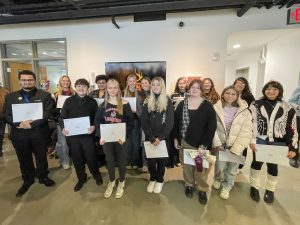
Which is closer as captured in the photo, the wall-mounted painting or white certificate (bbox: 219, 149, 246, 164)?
white certificate (bbox: 219, 149, 246, 164)

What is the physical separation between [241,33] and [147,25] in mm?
2089

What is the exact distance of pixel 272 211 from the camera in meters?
2.04

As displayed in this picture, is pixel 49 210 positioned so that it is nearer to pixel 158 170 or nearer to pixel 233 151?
pixel 158 170

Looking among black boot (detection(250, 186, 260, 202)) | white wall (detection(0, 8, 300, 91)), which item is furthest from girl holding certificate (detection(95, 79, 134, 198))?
white wall (detection(0, 8, 300, 91))

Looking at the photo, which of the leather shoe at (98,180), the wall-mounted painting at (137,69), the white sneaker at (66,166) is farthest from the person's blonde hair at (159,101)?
the wall-mounted painting at (137,69)

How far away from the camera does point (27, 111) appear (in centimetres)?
225

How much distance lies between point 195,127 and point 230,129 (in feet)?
1.39

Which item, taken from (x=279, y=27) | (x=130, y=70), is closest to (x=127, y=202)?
(x=130, y=70)

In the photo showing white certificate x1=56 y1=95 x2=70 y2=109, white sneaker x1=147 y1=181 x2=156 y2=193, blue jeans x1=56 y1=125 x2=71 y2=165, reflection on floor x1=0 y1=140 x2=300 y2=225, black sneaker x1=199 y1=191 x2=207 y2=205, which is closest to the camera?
reflection on floor x1=0 y1=140 x2=300 y2=225

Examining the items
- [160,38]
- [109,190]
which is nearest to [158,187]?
[109,190]

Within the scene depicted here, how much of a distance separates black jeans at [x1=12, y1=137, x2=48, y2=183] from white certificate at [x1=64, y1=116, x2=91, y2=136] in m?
0.47

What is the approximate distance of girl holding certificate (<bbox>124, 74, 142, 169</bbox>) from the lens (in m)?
2.75

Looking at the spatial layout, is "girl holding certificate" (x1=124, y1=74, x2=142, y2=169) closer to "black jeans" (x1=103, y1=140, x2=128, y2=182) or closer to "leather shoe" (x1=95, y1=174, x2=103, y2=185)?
"black jeans" (x1=103, y1=140, x2=128, y2=182)

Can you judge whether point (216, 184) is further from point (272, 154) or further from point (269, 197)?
point (272, 154)
